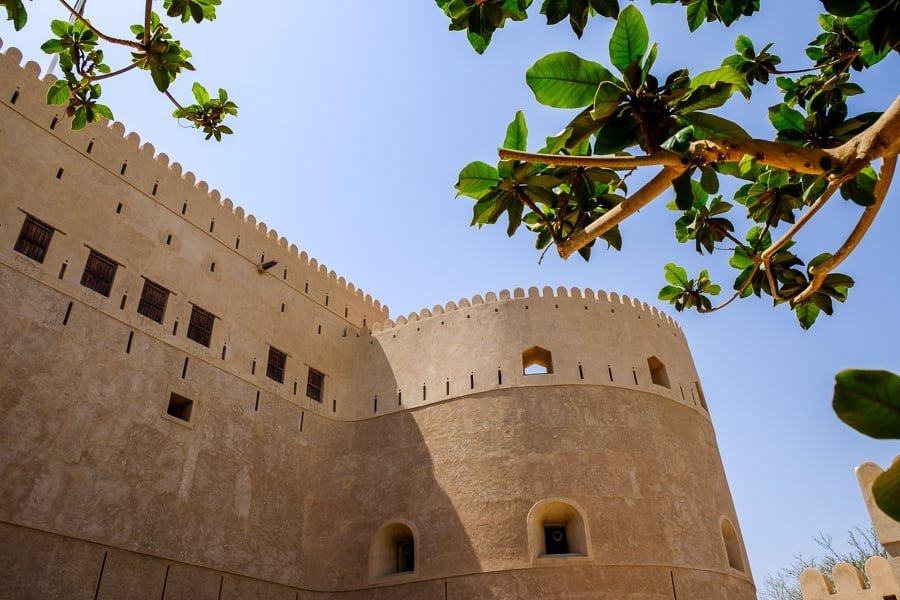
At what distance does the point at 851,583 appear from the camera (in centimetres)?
1157

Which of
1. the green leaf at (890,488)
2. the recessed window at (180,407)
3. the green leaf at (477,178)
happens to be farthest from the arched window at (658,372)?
the green leaf at (890,488)

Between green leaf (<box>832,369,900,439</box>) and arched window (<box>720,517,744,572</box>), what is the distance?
545 inches

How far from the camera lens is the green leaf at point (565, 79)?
9.65 ft

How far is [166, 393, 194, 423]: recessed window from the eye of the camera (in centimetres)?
1185

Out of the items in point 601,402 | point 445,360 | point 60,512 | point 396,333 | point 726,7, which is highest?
point 396,333

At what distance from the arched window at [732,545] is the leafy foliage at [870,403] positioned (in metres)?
13.8

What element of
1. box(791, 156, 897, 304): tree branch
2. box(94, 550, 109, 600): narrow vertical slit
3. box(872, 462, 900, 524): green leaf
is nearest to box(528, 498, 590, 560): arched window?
box(94, 550, 109, 600): narrow vertical slit

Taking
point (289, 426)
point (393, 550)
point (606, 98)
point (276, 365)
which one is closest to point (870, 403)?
point (606, 98)

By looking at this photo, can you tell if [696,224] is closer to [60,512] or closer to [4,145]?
[60,512]

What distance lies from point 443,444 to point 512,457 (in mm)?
1655

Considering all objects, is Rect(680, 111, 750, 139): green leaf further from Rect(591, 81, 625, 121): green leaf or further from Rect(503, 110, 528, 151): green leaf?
Rect(503, 110, 528, 151): green leaf

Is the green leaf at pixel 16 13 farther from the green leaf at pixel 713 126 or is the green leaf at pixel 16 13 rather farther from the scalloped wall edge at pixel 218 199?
the scalloped wall edge at pixel 218 199

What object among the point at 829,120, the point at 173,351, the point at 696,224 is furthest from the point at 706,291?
the point at 173,351

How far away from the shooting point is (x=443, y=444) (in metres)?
13.8
